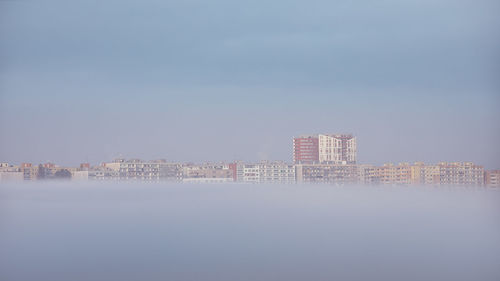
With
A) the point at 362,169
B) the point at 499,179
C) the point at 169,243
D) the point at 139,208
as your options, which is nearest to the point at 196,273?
the point at 169,243

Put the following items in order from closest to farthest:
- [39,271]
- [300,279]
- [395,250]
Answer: [300,279] < [39,271] < [395,250]

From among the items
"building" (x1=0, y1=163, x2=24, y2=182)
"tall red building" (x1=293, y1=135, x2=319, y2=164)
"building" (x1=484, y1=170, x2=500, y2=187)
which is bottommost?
"building" (x1=484, y1=170, x2=500, y2=187)

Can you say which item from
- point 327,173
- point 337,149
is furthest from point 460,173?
point 337,149

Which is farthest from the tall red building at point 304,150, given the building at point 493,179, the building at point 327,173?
the building at point 493,179

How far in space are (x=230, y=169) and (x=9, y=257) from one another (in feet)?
139

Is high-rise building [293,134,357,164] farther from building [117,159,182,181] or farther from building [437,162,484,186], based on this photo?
building [117,159,182,181]

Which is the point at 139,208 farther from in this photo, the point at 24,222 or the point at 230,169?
the point at 230,169

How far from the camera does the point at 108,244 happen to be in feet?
36.4

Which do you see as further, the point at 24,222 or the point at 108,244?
the point at 24,222

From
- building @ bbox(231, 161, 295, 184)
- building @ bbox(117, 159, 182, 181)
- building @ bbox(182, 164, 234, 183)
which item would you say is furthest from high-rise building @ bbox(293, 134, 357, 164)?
building @ bbox(117, 159, 182, 181)

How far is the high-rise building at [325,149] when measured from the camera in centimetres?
5125

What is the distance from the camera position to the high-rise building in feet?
168

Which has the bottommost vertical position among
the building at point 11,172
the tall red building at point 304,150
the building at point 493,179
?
the building at point 493,179

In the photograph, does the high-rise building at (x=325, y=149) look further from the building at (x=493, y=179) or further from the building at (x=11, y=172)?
the building at (x=11, y=172)
